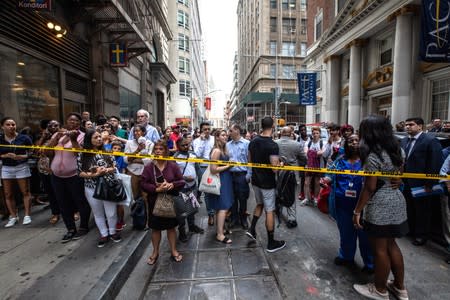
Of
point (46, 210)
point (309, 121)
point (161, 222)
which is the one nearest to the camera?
point (161, 222)

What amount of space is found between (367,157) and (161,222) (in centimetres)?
284

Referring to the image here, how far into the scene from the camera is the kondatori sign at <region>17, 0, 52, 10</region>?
566 centimetres

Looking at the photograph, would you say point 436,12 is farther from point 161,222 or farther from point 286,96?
point 286,96

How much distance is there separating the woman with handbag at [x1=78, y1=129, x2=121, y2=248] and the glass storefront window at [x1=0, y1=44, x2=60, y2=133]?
324cm

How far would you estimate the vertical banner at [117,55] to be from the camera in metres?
10.6

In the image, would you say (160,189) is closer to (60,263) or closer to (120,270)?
(120,270)

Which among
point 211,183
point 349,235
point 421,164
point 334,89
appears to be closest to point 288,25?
point 334,89

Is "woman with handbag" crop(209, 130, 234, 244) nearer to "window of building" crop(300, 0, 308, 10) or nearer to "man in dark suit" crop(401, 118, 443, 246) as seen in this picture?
"man in dark suit" crop(401, 118, 443, 246)

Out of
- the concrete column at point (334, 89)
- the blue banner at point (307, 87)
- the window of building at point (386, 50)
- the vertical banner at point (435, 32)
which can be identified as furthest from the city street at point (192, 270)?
the concrete column at point (334, 89)

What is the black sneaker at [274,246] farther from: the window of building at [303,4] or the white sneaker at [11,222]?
the window of building at [303,4]

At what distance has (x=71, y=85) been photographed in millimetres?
8766

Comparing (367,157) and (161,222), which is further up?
(367,157)

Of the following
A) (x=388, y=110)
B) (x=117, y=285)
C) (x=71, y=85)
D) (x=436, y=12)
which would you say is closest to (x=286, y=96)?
(x=388, y=110)

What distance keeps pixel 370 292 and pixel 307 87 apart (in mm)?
18632
